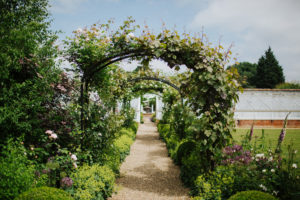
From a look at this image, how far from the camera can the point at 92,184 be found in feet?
10.4

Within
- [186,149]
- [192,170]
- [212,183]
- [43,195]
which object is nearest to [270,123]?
[186,149]

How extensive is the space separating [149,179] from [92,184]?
6.44 ft

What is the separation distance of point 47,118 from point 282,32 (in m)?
6.38

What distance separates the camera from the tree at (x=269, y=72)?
120ft

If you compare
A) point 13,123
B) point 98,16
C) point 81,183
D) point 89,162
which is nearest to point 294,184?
point 81,183

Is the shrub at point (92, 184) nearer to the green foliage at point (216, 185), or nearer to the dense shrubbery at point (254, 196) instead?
the green foliage at point (216, 185)

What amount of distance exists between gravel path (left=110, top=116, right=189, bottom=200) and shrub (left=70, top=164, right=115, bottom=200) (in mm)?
336

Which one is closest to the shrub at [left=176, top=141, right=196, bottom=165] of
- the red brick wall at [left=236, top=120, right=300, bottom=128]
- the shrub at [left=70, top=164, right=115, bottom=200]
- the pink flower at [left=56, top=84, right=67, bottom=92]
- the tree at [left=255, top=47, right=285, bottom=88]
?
the shrub at [left=70, top=164, right=115, bottom=200]

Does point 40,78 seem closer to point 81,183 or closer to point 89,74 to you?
point 89,74

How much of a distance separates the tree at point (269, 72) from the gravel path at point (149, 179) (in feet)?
120

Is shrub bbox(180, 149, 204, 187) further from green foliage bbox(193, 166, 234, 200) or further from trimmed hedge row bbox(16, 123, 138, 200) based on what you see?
trimmed hedge row bbox(16, 123, 138, 200)

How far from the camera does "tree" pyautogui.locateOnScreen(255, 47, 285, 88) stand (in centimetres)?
3644

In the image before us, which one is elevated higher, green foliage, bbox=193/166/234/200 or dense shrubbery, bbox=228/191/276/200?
dense shrubbery, bbox=228/191/276/200

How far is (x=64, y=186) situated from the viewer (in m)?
2.88
